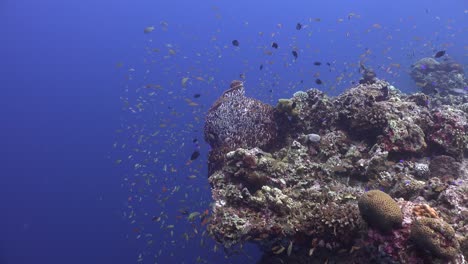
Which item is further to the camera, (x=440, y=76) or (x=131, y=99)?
(x=131, y=99)

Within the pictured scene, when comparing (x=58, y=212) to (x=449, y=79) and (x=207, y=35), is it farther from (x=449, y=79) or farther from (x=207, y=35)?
(x=207, y=35)

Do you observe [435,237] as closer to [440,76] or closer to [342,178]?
[342,178]

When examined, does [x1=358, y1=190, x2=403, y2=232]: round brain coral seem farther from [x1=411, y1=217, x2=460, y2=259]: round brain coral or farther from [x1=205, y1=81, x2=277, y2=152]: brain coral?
[x1=205, y1=81, x2=277, y2=152]: brain coral

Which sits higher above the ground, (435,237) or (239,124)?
(239,124)

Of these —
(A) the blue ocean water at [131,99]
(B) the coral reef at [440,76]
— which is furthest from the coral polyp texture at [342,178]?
(B) the coral reef at [440,76]

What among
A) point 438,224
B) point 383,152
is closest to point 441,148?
point 383,152

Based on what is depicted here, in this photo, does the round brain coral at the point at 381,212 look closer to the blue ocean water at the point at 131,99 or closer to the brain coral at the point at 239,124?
the blue ocean water at the point at 131,99

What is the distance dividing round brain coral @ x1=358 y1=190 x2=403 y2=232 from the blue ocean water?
11.7ft

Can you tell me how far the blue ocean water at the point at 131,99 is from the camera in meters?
24.1

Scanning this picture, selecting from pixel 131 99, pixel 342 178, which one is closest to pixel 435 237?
pixel 342 178

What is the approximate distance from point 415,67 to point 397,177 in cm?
1701

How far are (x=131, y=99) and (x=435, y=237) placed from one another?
87.3m

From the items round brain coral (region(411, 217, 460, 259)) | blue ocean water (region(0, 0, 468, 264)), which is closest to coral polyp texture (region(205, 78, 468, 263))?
round brain coral (region(411, 217, 460, 259))

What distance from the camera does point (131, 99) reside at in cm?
8694
